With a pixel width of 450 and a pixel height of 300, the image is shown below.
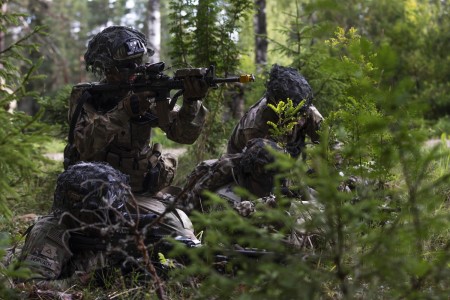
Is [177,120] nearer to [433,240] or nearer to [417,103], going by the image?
[433,240]

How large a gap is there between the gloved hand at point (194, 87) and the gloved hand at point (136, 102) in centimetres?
29

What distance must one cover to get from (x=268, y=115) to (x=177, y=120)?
3.23 ft

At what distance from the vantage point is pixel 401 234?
238cm

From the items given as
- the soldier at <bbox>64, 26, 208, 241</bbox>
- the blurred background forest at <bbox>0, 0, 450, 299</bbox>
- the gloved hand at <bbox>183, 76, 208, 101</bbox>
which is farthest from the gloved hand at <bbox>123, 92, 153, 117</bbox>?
the blurred background forest at <bbox>0, 0, 450, 299</bbox>

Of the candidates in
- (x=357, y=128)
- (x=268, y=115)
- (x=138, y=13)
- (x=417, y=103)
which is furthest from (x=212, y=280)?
(x=138, y=13)

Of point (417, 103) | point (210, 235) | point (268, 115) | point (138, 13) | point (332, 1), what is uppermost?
point (332, 1)

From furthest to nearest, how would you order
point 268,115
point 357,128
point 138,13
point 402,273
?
point 138,13
point 268,115
point 357,128
point 402,273

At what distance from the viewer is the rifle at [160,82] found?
461 cm

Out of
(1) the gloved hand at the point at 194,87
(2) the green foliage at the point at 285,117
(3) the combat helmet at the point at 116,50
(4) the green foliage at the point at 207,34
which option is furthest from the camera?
(4) the green foliage at the point at 207,34

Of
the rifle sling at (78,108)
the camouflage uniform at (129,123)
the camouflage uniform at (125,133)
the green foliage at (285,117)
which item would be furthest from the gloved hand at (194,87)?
the rifle sling at (78,108)

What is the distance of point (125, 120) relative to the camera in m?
4.85

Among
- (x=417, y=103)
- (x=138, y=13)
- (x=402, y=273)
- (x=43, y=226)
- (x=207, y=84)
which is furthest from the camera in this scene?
(x=138, y=13)

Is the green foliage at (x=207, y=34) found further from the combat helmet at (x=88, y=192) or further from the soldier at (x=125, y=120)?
the combat helmet at (x=88, y=192)

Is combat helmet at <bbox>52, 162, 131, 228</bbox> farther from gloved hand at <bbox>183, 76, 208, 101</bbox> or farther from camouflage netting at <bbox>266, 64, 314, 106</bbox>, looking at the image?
camouflage netting at <bbox>266, 64, 314, 106</bbox>
